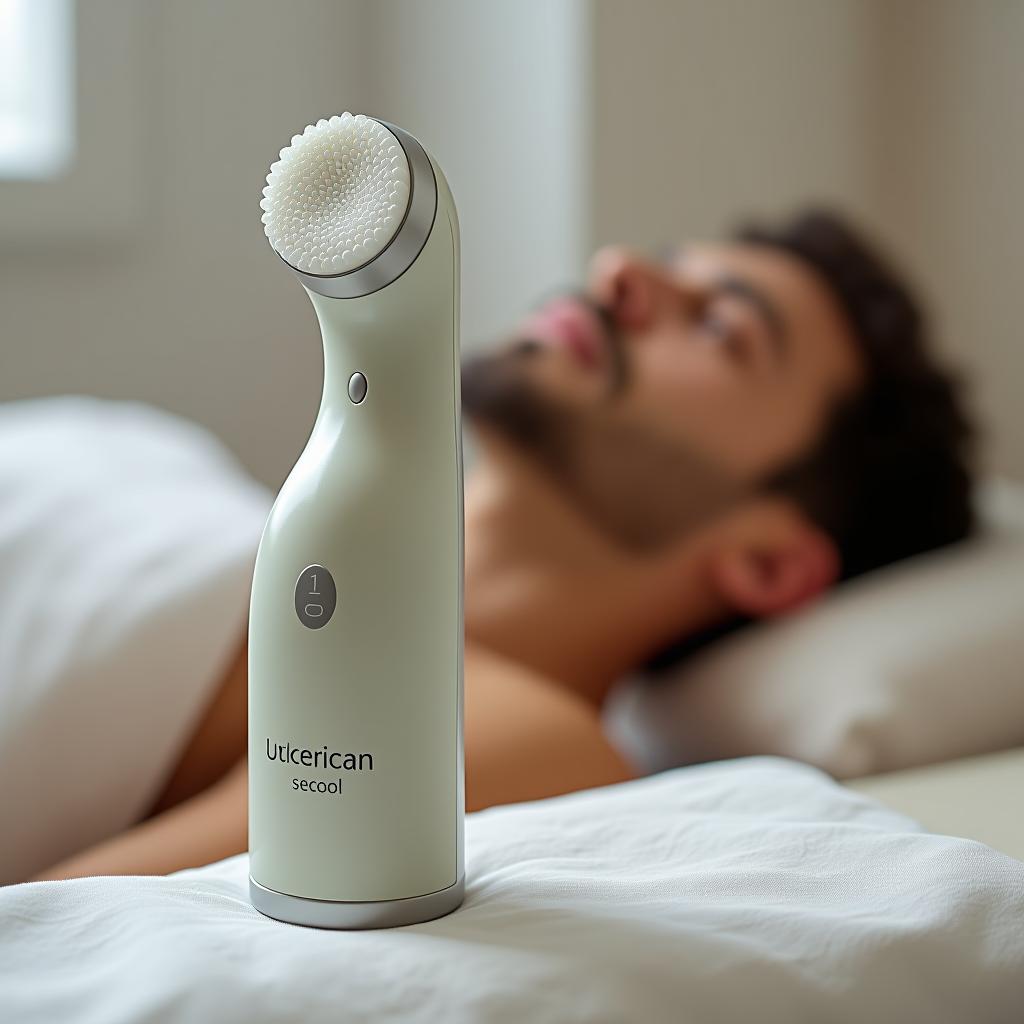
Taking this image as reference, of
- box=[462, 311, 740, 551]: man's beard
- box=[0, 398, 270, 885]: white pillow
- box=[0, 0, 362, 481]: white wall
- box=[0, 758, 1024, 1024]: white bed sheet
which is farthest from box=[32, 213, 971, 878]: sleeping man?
box=[0, 0, 362, 481]: white wall

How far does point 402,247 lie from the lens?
410 millimetres

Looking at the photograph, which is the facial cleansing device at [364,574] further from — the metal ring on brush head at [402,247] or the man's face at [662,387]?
the man's face at [662,387]

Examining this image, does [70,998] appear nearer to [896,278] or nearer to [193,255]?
[896,278]

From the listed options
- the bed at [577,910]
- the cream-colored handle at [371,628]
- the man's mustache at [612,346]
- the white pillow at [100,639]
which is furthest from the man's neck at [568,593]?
the cream-colored handle at [371,628]

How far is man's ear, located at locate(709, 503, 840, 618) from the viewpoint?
1176mm

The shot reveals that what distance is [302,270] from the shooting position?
0.42m

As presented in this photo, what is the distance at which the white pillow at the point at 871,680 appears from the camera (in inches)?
36.5

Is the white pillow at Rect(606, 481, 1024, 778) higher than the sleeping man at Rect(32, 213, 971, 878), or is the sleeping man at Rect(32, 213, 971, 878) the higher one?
the sleeping man at Rect(32, 213, 971, 878)

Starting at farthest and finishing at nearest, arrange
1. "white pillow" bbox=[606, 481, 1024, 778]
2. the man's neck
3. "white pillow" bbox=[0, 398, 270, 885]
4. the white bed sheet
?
the man's neck → "white pillow" bbox=[606, 481, 1024, 778] → "white pillow" bbox=[0, 398, 270, 885] → the white bed sheet

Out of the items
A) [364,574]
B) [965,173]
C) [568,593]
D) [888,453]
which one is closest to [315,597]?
[364,574]

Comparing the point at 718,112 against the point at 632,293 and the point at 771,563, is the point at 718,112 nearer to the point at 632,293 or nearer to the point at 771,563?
the point at 632,293

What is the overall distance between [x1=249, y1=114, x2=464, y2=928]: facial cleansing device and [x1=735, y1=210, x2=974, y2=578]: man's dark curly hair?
0.83 metres

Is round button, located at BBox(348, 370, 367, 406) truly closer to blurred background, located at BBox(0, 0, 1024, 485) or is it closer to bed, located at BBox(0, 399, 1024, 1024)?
bed, located at BBox(0, 399, 1024, 1024)

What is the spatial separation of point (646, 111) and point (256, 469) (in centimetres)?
80
